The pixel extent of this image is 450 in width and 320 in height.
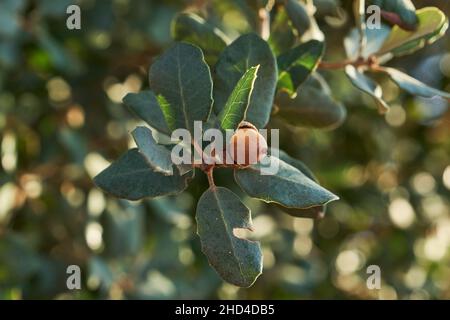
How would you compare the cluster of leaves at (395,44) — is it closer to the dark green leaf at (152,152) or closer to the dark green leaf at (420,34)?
the dark green leaf at (420,34)

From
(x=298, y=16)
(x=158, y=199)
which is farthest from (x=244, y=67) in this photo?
(x=158, y=199)

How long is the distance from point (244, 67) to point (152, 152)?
0.20 meters

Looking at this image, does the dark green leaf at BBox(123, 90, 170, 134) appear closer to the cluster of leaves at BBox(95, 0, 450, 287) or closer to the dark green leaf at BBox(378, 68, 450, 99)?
the cluster of leaves at BBox(95, 0, 450, 287)

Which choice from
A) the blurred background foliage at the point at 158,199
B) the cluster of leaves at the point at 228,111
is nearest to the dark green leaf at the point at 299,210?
the cluster of leaves at the point at 228,111

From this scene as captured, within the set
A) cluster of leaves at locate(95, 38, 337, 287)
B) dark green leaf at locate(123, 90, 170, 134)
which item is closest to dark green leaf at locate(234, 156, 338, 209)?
cluster of leaves at locate(95, 38, 337, 287)

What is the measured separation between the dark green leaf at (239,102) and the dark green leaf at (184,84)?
0.05 meters

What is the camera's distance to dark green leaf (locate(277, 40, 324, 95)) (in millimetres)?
904

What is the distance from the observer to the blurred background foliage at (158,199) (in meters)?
1.60

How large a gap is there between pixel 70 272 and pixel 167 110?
2.76 feet

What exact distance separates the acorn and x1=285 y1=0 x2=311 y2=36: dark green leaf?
0.29 metres

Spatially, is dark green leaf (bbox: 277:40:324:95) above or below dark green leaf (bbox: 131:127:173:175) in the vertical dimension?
above

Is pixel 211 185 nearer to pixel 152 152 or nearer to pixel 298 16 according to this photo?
pixel 152 152

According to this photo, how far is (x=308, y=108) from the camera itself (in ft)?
3.20

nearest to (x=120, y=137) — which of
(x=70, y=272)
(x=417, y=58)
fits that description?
(x=70, y=272)
